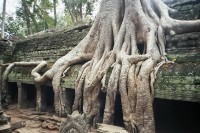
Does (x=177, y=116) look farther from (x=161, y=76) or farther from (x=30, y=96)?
(x=30, y=96)

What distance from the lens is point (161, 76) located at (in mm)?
4270

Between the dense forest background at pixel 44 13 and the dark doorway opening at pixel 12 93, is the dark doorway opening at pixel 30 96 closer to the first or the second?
the dark doorway opening at pixel 12 93

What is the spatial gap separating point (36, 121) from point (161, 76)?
3808mm

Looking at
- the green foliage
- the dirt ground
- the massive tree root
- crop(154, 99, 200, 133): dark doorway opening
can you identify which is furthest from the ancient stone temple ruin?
the green foliage

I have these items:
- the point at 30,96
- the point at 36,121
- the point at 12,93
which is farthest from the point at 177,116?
the point at 12,93

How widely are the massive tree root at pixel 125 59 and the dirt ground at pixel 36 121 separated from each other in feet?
1.19

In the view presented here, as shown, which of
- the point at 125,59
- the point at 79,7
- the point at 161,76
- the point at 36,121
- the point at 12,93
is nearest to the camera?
the point at 161,76

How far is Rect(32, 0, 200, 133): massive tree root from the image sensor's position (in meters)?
4.46

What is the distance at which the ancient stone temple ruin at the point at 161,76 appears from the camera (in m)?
4.00

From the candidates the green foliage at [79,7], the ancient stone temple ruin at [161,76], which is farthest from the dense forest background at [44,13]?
the ancient stone temple ruin at [161,76]

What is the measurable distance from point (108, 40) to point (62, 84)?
1735mm

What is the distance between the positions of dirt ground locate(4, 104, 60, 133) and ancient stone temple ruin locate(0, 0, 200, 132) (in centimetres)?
43

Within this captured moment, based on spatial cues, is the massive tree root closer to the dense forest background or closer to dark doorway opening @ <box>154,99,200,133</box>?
dark doorway opening @ <box>154,99,200,133</box>

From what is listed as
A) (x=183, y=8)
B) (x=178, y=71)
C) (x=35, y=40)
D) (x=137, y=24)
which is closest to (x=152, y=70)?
(x=178, y=71)
